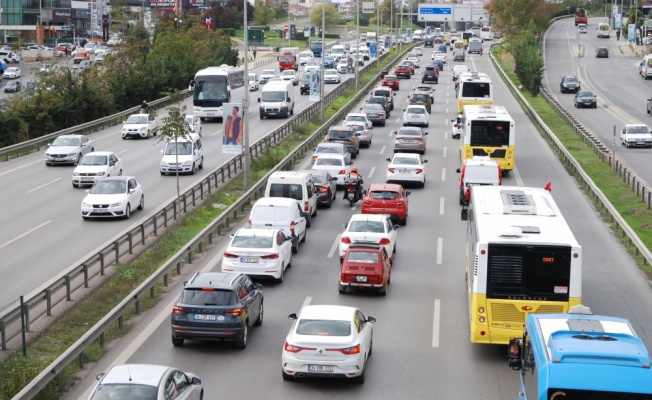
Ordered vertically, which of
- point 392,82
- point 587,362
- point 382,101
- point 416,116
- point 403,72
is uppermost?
point 403,72

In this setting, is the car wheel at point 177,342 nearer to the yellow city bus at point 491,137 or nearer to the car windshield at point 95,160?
the car windshield at point 95,160

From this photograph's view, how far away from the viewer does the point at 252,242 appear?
27359mm

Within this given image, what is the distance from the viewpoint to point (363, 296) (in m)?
26.7

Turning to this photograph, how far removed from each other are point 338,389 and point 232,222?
17702 millimetres

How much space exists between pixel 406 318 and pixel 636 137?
3844 centimetres

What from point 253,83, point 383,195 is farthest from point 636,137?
point 253,83

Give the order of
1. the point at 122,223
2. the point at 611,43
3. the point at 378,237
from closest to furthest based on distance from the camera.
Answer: the point at 378,237 → the point at 122,223 → the point at 611,43

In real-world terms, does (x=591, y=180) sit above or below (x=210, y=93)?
below

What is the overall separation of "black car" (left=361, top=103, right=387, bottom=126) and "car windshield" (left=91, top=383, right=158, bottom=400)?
52317 millimetres

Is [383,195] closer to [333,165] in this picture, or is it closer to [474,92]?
[333,165]

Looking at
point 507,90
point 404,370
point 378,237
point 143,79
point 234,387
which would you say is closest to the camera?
point 234,387

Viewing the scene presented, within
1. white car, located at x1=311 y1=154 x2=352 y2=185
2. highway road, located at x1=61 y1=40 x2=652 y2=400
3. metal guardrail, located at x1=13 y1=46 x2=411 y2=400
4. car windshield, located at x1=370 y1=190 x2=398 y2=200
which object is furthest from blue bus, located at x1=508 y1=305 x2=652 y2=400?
white car, located at x1=311 y1=154 x2=352 y2=185

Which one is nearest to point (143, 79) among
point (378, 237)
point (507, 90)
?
point (507, 90)

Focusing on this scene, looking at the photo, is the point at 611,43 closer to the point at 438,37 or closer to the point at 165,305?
the point at 438,37
